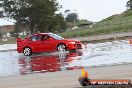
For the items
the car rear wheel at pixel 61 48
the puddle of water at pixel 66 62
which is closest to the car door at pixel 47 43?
the car rear wheel at pixel 61 48

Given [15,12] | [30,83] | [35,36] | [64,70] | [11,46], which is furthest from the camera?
[15,12]

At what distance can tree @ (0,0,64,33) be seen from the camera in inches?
3012

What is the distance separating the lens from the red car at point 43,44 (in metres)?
29.5

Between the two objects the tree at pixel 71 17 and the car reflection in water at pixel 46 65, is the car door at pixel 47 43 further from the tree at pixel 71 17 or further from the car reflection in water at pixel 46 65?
the tree at pixel 71 17

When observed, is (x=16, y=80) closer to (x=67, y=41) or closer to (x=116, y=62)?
(x=116, y=62)

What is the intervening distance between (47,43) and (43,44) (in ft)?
1.00

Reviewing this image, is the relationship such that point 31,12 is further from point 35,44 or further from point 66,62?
point 66,62

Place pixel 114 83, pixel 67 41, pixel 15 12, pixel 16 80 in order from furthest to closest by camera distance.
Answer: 1. pixel 15 12
2. pixel 67 41
3. pixel 16 80
4. pixel 114 83

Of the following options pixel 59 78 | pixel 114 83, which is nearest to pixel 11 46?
pixel 59 78

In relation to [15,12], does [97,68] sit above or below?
below

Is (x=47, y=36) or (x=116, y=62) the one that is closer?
(x=116, y=62)

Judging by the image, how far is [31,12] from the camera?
76.6 m

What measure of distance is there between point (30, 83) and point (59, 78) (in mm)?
1019

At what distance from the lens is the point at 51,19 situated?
255ft
